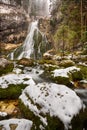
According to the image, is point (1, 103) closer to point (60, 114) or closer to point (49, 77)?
point (60, 114)

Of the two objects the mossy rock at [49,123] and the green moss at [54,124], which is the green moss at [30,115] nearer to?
the mossy rock at [49,123]

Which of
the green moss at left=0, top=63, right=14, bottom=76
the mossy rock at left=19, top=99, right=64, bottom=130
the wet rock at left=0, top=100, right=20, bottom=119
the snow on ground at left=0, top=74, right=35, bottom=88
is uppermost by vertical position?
the snow on ground at left=0, top=74, right=35, bottom=88

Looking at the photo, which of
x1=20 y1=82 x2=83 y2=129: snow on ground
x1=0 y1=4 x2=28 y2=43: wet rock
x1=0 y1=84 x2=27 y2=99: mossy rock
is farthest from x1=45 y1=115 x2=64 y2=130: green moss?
x1=0 y1=4 x2=28 y2=43: wet rock

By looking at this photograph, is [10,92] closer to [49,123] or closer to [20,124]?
[20,124]

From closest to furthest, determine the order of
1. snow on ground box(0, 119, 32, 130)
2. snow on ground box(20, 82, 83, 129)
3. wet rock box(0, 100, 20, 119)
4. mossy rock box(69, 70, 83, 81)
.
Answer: snow on ground box(0, 119, 32, 130)
snow on ground box(20, 82, 83, 129)
wet rock box(0, 100, 20, 119)
mossy rock box(69, 70, 83, 81)

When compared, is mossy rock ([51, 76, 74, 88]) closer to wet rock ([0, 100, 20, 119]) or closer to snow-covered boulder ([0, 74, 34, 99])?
snow-covered boulder ([0, 74, 34, 99])

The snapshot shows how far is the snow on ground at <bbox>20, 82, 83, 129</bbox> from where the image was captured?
625 centimetres

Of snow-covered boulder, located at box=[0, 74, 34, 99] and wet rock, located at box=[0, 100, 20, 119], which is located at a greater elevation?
snow-covered boulder, located at box=[0, 74, 34, 99]

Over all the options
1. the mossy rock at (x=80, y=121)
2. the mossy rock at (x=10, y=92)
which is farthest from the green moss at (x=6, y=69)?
the mossy rock at (x=80, y=121)

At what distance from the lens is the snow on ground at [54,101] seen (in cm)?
625

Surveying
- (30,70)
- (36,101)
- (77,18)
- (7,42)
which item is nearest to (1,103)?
(36,101)

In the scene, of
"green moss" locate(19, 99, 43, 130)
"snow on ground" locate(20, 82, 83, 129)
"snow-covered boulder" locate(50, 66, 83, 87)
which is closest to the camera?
"green moss" locate(19, 99, 43, 130)

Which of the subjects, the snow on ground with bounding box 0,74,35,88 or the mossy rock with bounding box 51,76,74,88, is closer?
the snow on ground with bounding box 0,74,35,88

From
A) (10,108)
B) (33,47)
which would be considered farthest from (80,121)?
(33,47)
